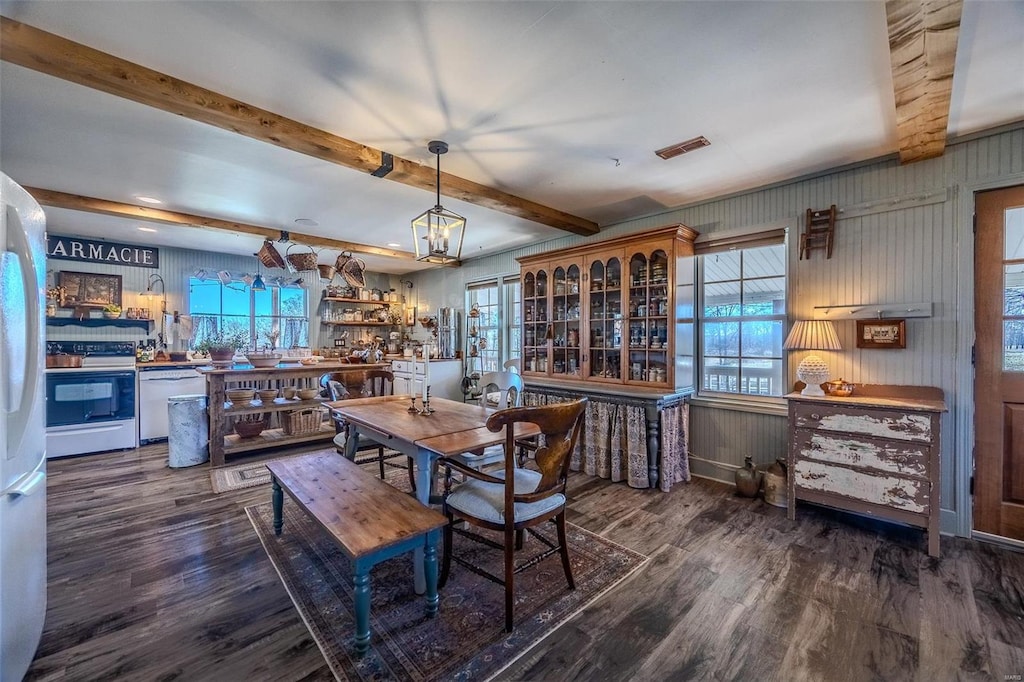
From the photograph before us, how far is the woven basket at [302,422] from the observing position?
4.75 m

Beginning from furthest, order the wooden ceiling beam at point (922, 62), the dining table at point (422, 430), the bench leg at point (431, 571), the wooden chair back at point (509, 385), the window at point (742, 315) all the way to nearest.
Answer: the window at point (742, 315) < the wooden chair back at point (509, 385) < the dining table at point (422, 430) < the bench leg at point (431, 571) < the wooden ceiling beam at point (922, 62)

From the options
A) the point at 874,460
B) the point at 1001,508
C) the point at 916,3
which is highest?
the point at 916,3

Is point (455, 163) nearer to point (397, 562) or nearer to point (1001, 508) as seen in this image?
point (397, 562)

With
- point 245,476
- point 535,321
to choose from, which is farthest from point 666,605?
point 245,476

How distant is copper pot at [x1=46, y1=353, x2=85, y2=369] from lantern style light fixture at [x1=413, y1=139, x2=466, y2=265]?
15.1ft

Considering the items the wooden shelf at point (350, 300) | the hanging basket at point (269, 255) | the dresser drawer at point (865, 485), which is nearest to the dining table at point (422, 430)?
the hanging basket at point (269, 255)

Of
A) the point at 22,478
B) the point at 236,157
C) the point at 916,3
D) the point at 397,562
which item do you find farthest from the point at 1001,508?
the point at 236,157

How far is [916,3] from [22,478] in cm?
374

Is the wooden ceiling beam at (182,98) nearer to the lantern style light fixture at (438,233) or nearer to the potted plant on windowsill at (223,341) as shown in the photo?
the lantern style light fixture at (438,233)

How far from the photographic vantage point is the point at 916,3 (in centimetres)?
149

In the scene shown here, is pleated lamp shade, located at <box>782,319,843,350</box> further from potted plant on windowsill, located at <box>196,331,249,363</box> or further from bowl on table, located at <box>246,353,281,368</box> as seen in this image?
potted plant on windowsill, located at <box>196,331,249,363</box>

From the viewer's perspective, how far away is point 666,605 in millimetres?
1997

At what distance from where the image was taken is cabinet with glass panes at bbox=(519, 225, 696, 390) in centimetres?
362

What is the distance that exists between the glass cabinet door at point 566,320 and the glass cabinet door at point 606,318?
19cm
